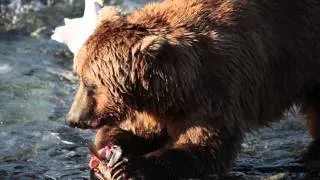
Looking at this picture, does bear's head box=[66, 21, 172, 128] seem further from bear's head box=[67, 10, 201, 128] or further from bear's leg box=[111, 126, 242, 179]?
bear's leg box=[111, 126, 242, 179]

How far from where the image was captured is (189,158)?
5008 mm

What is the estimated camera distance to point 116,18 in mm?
5125

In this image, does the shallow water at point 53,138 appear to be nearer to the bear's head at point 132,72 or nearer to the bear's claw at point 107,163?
the bear's claw at point 107,163

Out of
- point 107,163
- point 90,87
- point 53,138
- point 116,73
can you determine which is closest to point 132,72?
point 116,73

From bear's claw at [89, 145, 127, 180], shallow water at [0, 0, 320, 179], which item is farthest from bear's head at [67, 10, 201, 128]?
shallow water at [0, 0, 320, 179]

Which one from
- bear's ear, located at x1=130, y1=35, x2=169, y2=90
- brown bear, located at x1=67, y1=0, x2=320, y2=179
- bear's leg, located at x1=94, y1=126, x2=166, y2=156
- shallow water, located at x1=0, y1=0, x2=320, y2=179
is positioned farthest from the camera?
shallow water, located at x1=0, y1=0, x2=320, y2=179

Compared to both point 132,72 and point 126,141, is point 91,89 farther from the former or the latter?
point 126,141

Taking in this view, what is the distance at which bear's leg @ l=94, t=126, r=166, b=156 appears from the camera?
17.5ft

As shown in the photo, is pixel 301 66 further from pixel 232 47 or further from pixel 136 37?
pixel 136 37

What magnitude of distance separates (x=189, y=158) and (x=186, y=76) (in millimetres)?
514

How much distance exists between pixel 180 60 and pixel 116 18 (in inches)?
20.4

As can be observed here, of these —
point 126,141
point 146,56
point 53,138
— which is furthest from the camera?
point 53,138

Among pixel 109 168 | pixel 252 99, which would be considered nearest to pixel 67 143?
pixel 109 168

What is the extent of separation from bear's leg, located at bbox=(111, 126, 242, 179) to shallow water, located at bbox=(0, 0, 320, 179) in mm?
253
